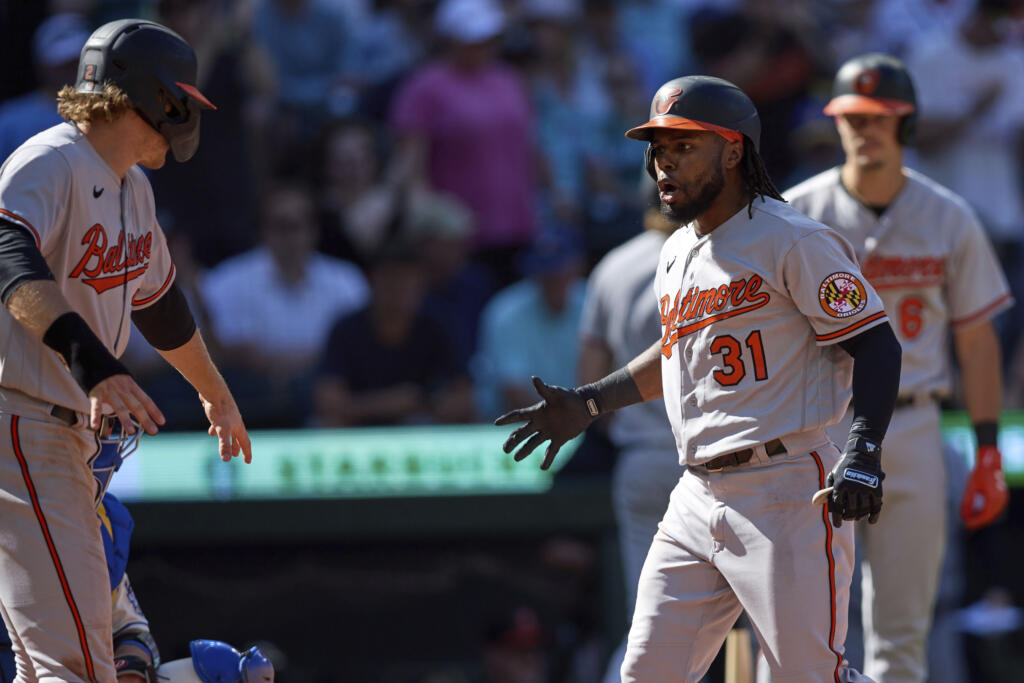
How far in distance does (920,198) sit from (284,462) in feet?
12.1

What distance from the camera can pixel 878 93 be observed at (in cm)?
492

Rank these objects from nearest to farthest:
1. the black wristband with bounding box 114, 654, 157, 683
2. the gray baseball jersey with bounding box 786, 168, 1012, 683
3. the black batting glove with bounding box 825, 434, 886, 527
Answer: the black batting glove with bounding box 825, 434, 886, 527
the black wristband with bounding box 114, 654, 157, 683
the gray baseball jersey with bounding box 786, 168, 1012, 683

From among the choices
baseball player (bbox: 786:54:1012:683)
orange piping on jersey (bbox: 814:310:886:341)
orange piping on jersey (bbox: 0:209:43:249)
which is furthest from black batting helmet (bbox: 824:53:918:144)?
orange piping on jersey (bbox: 0:209:43:249)

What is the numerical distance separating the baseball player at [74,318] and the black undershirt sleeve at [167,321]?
279 mm

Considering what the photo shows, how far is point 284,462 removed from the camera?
7230 mm

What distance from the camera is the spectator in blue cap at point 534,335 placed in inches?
302

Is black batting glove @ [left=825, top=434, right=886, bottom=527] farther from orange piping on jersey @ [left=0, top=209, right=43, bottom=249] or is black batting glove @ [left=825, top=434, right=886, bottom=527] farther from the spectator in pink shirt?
the spectator in pink shirt

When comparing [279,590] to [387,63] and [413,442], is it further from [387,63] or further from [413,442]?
[387,63]

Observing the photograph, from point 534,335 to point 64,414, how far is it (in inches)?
173

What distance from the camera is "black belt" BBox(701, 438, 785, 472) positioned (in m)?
3.62

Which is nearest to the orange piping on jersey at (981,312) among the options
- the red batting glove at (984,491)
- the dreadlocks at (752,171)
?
the red batting glove at (984,491)

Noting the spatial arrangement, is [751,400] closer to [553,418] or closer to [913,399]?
[553,418]

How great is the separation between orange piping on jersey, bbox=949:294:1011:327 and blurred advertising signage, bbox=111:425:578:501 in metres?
2.70

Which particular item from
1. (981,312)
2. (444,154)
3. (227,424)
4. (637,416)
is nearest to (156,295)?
(227,424)
